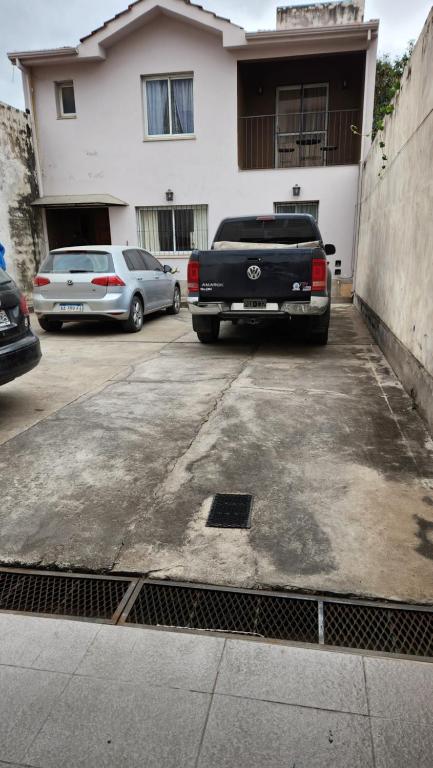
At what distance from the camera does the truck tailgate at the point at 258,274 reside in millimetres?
6625

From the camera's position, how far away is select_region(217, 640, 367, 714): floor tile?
1.75m

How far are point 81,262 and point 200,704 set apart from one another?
25.7 ft

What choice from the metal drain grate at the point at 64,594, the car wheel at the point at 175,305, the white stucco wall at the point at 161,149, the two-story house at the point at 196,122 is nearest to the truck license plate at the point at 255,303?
the metal drain grate at the point at 64,594

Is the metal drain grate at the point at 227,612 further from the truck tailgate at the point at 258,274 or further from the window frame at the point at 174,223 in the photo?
the window frame at the point at 174,223

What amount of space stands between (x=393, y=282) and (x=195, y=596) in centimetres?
514

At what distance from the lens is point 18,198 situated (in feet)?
45.0

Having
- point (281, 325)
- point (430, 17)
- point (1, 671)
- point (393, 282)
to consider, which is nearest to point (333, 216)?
point (281, 325)

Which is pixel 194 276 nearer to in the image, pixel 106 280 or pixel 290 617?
pixel 106 280

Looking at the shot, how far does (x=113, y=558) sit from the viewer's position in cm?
257

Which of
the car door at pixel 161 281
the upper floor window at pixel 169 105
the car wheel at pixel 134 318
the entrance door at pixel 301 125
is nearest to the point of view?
the car wheel at pixel 134 318

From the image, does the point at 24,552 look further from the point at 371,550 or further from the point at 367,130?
the point at 367,130

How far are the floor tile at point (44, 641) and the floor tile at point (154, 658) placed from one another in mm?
57

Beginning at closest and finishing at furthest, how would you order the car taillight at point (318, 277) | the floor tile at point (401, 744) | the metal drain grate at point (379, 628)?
1. the floor tile at point (401, 744)
2. the metal drain grate at point (379, 628)
3. the car taillight at point (318, 277)

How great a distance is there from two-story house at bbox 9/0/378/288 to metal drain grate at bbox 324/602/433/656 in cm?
1277
